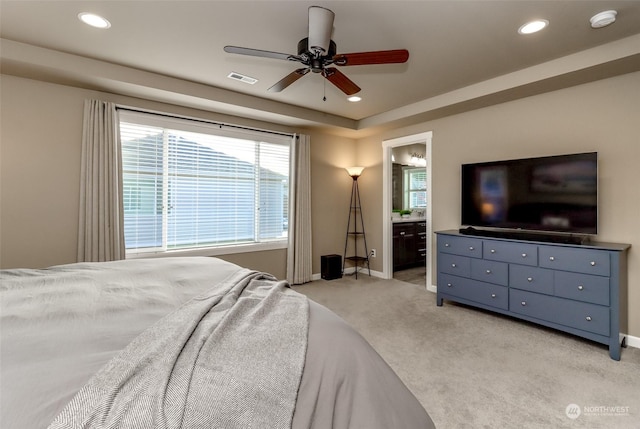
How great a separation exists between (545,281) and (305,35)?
3.07 meters

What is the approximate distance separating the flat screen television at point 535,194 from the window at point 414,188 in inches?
107

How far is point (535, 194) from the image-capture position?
3.13 m

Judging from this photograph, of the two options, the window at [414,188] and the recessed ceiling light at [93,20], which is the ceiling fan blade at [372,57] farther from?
the window at [414,188]

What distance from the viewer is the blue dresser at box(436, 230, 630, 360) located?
2484 millimetres

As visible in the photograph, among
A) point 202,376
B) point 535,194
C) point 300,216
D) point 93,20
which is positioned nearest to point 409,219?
point 300,216

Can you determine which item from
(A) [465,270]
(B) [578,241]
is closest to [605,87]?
(B) [578,241]

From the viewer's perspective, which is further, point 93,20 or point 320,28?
point 93,20

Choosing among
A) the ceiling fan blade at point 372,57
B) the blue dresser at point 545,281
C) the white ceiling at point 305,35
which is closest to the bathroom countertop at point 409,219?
the blue dresser at point 545,281

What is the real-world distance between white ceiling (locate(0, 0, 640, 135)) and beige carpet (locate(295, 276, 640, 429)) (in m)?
2.44

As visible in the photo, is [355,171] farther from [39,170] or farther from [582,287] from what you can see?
[39,170]

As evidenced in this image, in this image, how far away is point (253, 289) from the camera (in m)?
1.53

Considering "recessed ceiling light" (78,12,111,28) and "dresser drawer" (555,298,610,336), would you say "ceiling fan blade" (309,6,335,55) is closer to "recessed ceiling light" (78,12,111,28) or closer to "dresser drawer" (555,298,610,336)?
"recessed ceiling light" (78,12,111,28)

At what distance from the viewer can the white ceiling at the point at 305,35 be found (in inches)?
84.6

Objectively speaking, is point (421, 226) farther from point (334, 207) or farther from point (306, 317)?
point (306, 317)
